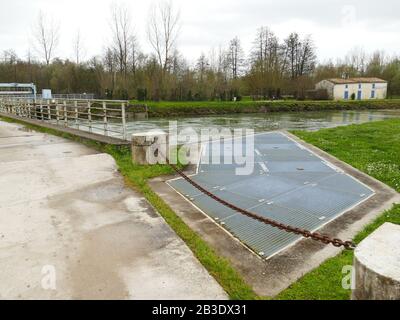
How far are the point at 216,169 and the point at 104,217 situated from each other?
3.19 metres

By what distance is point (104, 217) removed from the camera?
402cm

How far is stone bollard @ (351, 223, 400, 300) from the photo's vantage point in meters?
1.83

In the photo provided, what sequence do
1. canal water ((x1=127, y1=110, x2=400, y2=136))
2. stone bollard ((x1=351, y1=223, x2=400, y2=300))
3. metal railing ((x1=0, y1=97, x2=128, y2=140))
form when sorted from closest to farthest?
stone bollard ((x1=351, y1=223, x2=400, y2=300)) → metal railing ((x1=0, y1=97, x2=128, y2=140)) → canal water ((x1=127, y1=110, x2=400, y2=136))

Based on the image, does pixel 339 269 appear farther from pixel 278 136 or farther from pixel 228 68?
pixel 228 68

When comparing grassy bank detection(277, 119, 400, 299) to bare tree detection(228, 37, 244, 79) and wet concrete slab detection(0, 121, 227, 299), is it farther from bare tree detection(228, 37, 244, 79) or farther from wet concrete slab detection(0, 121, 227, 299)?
bare tree detection(228, 37, 244, 79)

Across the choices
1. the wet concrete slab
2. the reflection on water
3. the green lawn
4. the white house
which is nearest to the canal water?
the reflection on water

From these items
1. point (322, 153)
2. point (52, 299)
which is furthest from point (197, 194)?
point (322, 153)

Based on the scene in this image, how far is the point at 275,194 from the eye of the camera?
517 centimetres

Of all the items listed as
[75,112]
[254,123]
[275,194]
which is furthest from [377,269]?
[254,123]

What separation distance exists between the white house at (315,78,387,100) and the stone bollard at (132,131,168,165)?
59.3m

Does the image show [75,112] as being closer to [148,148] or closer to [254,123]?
[148,148]

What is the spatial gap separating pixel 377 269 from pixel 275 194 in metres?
3.28

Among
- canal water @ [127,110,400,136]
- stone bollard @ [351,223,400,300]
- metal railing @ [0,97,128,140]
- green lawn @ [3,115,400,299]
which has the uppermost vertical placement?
metal railing @ [0,97,128,140]

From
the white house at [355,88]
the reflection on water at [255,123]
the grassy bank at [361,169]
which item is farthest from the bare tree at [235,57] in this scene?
the grassy bank at [361,169]
